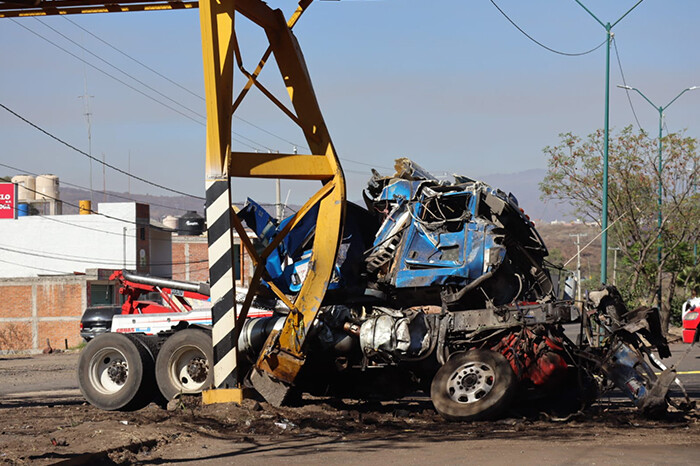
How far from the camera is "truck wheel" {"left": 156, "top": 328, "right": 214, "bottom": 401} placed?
12.3m

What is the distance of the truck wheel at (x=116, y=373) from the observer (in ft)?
41.3

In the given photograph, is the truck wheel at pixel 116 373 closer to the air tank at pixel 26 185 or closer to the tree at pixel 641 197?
the tree at pixel 641 197

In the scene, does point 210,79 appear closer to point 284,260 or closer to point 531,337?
point 284,260

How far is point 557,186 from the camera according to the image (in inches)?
1507

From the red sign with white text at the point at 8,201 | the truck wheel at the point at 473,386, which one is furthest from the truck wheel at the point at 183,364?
the red sign with white text at the point at 8,201

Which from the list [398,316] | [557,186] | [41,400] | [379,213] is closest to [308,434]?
[398,316]

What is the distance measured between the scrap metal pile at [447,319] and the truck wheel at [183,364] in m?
0.03

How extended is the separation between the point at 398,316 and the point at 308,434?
246cm

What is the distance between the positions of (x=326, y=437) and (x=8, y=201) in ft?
188

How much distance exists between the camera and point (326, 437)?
9.33 meters

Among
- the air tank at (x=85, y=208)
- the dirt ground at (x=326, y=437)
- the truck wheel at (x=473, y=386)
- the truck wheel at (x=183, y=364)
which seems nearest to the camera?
the dirt ground at (x=326, y=437)

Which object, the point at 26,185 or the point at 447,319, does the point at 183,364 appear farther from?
the point at 26,185

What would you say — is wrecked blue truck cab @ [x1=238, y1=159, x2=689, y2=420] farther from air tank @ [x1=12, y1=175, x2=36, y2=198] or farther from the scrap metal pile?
air tank @ [x1=12, y1=175, x2=36, y2=198]

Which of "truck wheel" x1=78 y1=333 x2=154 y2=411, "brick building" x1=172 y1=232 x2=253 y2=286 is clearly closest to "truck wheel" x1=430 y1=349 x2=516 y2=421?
"truck wheel" x1=78 y1=333 x2=154 y2=411
